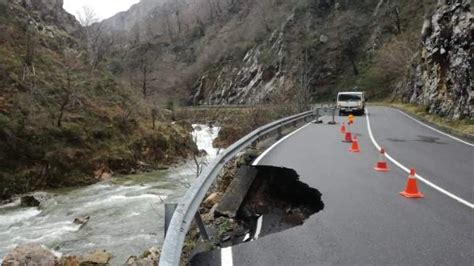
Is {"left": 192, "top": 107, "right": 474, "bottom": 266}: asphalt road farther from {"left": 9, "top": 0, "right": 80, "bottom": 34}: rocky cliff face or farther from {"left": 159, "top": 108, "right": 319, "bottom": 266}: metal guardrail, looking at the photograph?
{"left": 9, "top": 0, "right": 80, "bottom": 34}: rocky cliff face

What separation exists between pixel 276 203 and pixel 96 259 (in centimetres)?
473

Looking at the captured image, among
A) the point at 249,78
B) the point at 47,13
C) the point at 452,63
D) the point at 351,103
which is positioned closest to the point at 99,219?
the point at 452,63

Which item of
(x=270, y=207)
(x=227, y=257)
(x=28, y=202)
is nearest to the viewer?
(x=227, y=257)

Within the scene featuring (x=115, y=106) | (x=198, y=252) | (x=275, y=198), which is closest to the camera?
(x=198, y=252)

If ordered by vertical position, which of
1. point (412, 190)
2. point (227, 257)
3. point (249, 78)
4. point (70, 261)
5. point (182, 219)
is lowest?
point (70, 261)

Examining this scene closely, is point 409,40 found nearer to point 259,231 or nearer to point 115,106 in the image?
point 115,106

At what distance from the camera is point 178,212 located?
A: 474cm

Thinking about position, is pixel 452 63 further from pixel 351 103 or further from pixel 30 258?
pixel 30 258

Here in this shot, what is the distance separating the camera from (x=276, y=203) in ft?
27.3

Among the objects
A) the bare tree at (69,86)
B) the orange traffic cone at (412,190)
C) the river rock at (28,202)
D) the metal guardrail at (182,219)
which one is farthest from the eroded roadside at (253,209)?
the bare tree at (69,86)

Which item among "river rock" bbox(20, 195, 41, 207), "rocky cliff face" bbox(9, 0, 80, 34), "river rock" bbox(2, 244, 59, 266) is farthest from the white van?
"river rock" bbox(2, 244, 59, 266)

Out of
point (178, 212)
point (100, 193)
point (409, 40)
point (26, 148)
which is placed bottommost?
point (100, 193)

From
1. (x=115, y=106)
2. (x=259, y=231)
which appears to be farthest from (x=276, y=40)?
(x=259, y=231)

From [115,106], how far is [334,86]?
47059mm
